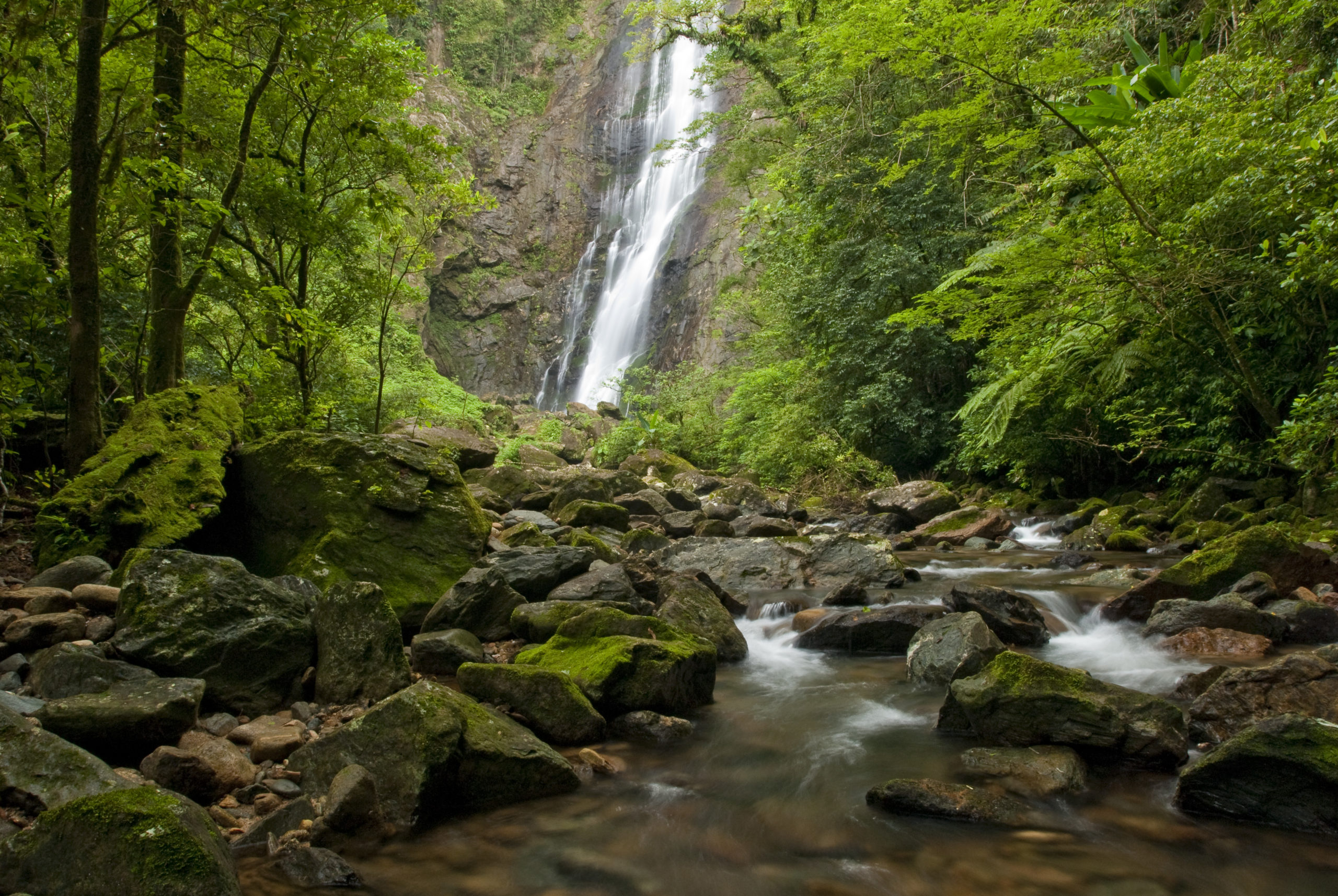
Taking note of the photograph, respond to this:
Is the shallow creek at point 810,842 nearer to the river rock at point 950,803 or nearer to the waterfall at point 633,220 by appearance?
the river rock at point 950,803

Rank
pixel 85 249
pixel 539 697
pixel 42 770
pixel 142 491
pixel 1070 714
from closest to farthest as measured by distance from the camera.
A: 1. pixel 42 770
2. pixel 1070 714
3. pixel 539 697
4. pixel 85 249
5. pixel 142 491

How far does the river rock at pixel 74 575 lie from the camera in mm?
4332

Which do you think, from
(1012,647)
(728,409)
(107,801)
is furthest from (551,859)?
(728,409)

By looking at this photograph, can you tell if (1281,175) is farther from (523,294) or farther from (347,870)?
(523,294)

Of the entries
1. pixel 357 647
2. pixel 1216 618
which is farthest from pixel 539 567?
pixel 1216 618

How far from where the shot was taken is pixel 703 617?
5.96m

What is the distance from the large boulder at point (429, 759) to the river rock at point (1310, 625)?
522 cm

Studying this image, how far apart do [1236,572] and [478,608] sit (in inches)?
247

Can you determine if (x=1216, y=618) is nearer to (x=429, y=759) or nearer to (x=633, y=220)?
(x=429, y=759)

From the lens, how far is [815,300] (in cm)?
1584

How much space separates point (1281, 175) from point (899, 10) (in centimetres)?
693

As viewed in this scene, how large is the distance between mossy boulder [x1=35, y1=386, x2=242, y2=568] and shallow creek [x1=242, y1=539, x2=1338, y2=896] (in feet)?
10.9

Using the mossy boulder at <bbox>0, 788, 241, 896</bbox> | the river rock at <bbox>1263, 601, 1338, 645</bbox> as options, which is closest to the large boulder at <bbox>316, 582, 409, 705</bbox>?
the mossy boulder at <bbox>0, 788, 241, 896</bbox>

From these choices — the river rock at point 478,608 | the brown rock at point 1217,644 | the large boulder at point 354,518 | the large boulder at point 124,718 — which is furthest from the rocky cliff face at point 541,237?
the large boulder at point 124,718
